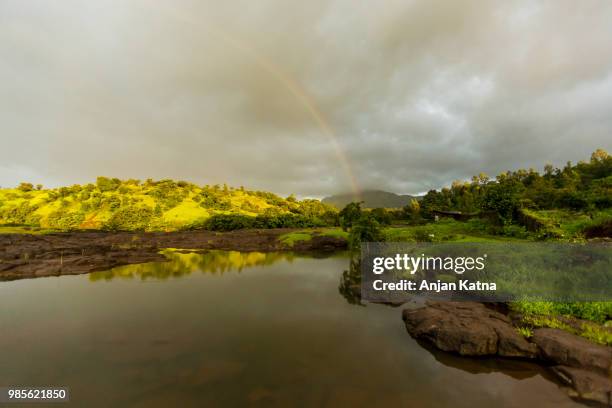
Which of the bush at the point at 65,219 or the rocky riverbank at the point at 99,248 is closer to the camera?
the rocky riverbank at the point at 99,248

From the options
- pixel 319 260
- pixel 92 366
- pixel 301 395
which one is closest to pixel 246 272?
pixel 319 260

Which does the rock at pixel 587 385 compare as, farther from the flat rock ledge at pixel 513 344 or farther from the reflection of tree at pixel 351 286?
the reflection of tree at pixel 351 286

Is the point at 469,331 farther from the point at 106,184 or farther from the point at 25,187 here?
the point at 25,187

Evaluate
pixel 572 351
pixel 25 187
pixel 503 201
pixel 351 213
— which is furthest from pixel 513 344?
pixel 25 187

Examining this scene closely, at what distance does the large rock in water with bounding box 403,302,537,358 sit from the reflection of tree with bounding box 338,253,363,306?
5901 millimetres

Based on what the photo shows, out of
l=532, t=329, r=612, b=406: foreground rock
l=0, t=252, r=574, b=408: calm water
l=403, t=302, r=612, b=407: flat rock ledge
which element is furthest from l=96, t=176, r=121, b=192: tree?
l=532, t=329, r=612, b=406: foreground rock

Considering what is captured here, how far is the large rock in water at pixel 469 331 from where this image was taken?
12227mm

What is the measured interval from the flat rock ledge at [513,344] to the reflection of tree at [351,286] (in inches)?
217

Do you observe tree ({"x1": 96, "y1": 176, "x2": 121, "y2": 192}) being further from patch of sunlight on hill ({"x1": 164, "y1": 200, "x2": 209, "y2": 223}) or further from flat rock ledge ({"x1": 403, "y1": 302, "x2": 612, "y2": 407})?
flat rock ledge ({"x1": 403, "y1": 302, "x2": 612, "y2": 407})

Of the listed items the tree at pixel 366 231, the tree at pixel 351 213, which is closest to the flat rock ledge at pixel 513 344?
the tree at pixel 366 231

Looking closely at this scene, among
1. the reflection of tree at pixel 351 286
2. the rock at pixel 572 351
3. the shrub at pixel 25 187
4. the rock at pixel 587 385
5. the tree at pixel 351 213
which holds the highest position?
the shrub at pixel 25 187

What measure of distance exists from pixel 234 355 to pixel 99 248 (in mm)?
50538

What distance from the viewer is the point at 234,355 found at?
1257 centimetres

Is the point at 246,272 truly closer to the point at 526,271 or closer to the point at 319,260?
the point at 319,260
